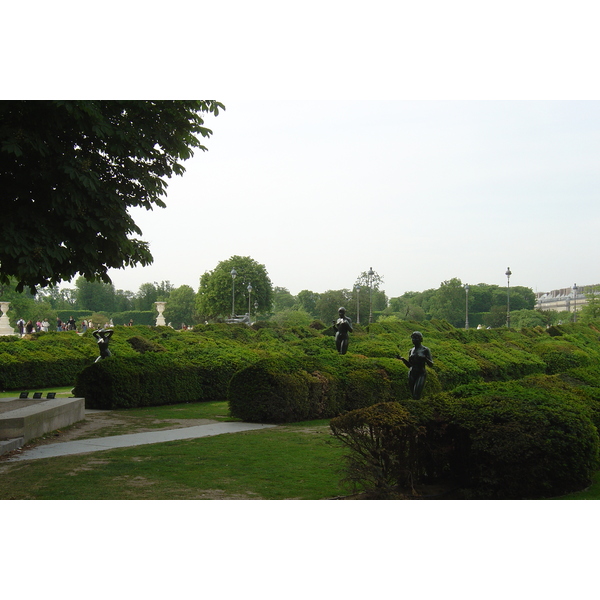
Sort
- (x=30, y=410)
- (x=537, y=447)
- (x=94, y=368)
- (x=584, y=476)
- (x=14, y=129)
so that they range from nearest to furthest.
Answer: (x=537, y=447)
(x=584, y=476)
(x=14, y=129)
(x=30, y=410)
(x=94, y=368)

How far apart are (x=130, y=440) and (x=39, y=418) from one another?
5.45 ft

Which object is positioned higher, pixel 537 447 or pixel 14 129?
pixel 14 129

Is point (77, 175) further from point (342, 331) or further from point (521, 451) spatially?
point (342, 331)

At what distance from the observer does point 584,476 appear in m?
6.41

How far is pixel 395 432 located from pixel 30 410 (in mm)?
7112

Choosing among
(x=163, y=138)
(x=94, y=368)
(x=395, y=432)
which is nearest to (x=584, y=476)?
(x=395, y=432)

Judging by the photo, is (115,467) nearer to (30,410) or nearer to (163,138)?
(30,410)

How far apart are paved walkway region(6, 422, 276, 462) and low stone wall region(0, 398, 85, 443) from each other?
1.61 feet

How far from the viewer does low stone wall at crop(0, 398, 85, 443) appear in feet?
31.3

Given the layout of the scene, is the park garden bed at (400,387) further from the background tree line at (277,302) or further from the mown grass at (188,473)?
the background tree line at (277,302)

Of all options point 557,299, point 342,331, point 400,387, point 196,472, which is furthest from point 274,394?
point 557,299

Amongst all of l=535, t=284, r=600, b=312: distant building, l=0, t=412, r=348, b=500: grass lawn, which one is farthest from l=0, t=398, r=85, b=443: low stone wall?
l=535, t=284, r=600, b=312: distant building

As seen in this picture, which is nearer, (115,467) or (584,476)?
(584,476)

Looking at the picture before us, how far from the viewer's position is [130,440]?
998 centimetres
